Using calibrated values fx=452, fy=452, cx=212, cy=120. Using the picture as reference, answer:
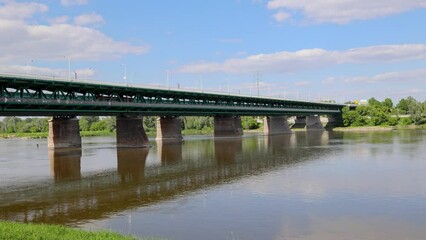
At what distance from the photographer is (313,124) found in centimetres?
16675

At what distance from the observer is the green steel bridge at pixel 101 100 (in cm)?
5475

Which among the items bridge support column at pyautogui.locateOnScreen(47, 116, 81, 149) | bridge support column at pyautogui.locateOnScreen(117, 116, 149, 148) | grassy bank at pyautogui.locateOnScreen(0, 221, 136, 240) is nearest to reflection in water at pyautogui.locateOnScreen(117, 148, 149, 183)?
grassy bank at pyautogui.locateOnScreen(0, 221, 136, 240)

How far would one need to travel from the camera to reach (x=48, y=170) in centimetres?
4553

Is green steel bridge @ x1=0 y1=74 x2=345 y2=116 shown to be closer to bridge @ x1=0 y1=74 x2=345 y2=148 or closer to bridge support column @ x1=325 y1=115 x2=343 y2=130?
bridge @ x1=0 y1=74 x2=345 y2=148

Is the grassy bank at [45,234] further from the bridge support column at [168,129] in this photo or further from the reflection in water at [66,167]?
the bridge support column at [168,129]

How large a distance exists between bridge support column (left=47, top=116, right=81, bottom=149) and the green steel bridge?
5917 millimetres

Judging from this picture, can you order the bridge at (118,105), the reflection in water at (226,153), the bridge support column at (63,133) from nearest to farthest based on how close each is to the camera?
the reflection in water at (226,153)
the bridge at (118,105)
the bridge support column at (63,133)

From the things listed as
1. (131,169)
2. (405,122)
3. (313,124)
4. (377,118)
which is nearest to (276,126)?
(313,124)

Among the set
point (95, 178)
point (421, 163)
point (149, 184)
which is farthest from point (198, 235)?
point (421, 163)

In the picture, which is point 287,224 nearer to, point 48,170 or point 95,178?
point 95,178

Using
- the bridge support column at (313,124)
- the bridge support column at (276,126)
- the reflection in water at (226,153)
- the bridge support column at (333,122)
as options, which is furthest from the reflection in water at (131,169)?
the bridge support column at (333,122)

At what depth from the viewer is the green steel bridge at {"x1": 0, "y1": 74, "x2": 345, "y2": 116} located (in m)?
54.8

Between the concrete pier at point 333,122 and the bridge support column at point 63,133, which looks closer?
the bridge support column at point 63,133

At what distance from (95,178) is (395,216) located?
25472 millimetres
